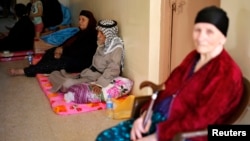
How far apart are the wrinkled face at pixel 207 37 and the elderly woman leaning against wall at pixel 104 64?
1.71m

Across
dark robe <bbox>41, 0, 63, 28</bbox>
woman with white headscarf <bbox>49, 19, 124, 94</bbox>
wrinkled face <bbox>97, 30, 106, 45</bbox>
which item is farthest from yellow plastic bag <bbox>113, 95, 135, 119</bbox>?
dark robe <bbox>41, 0, 63, 28</bbox>

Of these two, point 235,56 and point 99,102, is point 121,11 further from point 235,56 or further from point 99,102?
point 235,56

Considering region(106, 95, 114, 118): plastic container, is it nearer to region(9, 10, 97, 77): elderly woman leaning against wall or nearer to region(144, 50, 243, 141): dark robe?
region(9, 10, 97, 77): elderly woman leaning against wall

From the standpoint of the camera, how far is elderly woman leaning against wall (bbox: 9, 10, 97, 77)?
3631 millimetres

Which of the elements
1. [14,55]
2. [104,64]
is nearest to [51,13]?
[14,55]

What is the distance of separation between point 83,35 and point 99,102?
3.00 feet

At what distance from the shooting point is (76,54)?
371 centimetres

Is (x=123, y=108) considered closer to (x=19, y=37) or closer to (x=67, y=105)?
(x=67, y=105)

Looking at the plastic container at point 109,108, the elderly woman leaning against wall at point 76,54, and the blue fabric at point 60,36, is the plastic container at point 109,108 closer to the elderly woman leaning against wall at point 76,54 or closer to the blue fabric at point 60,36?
the elderly woman leaning against wall at point 76,54

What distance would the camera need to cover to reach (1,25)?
237 inches

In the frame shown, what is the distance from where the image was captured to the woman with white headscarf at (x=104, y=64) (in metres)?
3.11

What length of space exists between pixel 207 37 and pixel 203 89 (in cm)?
22

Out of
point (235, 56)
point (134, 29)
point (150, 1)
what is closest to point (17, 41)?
point (134, 29)

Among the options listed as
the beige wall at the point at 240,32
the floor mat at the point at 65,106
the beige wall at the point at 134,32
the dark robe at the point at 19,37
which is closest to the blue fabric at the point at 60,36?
the dark robe at the point at 19,37
